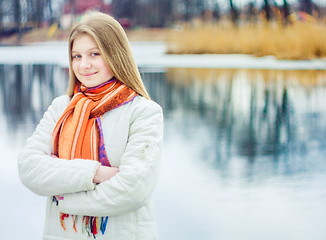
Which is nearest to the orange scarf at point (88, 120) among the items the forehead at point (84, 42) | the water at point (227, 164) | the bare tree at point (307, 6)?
the forehead at point (84, 42)

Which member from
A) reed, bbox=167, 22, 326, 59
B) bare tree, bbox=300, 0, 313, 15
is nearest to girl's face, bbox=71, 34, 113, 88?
reed, bbox=167, 22, 326, 59

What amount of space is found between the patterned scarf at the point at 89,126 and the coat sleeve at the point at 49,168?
0.19 feet

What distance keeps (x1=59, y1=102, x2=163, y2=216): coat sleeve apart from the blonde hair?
0.16 m

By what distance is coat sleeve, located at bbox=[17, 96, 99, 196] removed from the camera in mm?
2029

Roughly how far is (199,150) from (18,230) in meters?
2.89

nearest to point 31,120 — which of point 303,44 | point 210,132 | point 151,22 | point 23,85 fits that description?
point 210,132

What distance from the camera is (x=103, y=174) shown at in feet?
6.73

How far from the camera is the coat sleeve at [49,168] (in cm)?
203

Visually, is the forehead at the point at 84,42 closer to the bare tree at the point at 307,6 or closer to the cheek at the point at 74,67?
the cheek at the point at 74,67

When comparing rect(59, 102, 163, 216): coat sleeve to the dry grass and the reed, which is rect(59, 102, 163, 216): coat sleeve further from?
the reed

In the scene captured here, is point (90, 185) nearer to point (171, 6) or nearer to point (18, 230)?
point (18, 230)

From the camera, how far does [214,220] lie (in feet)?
13.4

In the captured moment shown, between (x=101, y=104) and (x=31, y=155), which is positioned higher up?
(x=101, y=104)

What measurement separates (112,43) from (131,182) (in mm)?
503
